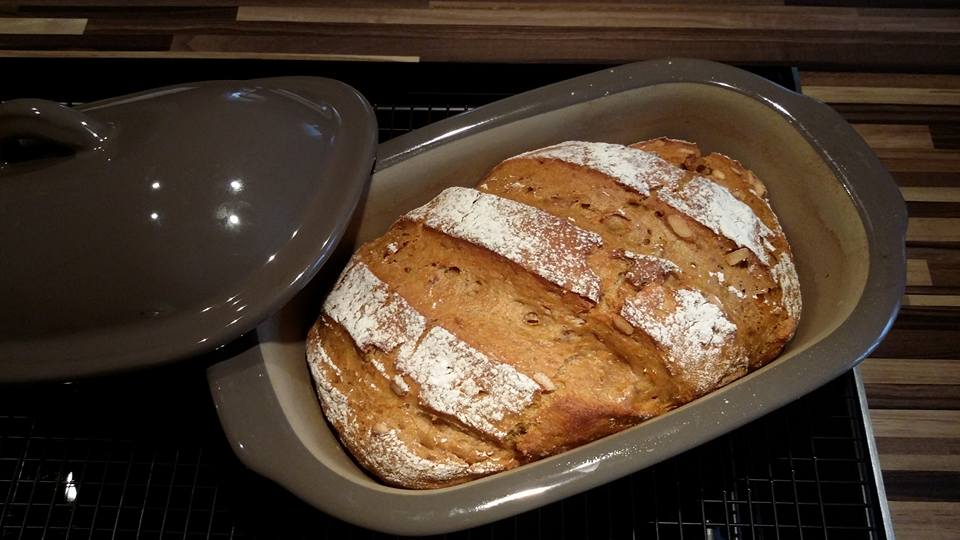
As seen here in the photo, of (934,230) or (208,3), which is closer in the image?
(934,230)

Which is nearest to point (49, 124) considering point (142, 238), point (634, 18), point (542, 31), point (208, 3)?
point (142, 238)

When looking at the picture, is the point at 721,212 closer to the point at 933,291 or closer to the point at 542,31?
the point at 933,291

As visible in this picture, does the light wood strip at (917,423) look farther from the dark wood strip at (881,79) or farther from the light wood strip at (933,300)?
the dark wood strip at (881,79)

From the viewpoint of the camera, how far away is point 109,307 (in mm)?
1018

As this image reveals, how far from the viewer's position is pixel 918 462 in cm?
139

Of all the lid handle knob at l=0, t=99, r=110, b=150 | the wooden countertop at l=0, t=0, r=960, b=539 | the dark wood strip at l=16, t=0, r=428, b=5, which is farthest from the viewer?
the dark wood strip at l=16, t=0, r=428, b=5

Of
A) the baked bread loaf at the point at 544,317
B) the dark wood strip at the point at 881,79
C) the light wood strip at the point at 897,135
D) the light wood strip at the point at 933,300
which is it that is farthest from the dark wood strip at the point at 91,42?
the light wood strip at the point at 933,300

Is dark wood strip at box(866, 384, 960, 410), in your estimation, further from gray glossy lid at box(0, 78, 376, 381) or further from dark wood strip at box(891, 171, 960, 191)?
gray glossy lid at box(0, 78, 376, 381)

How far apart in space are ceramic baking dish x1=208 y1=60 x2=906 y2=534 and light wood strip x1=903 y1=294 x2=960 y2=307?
386mm

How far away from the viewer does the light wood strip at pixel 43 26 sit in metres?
1.72

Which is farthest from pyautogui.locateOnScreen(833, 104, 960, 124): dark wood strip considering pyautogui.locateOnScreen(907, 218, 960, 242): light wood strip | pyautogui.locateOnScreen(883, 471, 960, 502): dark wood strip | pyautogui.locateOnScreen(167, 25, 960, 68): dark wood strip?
pyautogui.locateOnScreen(883, 471, 960, 502): dark wood strip

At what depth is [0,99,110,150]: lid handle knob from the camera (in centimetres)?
94

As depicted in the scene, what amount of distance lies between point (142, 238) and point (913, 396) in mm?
1326

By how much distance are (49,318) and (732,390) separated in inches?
35.6
